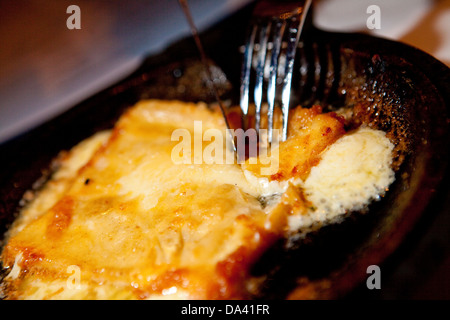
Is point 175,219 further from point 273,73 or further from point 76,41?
point 76,41

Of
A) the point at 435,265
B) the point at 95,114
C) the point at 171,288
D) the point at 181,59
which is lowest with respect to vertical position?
the point at 171,288

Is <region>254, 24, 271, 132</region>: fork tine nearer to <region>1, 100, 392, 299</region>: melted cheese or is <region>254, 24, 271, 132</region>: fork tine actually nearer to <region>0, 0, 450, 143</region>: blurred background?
<region>1, 100, 392, 299</region>: melted cheese

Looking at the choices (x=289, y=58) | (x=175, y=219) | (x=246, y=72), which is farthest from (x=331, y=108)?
(x=175, y=219)

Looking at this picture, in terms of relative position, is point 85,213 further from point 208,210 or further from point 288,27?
point 288,27

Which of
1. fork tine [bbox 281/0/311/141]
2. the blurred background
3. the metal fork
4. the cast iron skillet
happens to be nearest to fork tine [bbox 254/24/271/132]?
the metal fork

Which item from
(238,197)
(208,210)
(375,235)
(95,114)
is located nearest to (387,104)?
(375,235)

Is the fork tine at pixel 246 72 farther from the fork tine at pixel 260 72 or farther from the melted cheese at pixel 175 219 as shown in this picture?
the melted cheese at pixel 175 219
